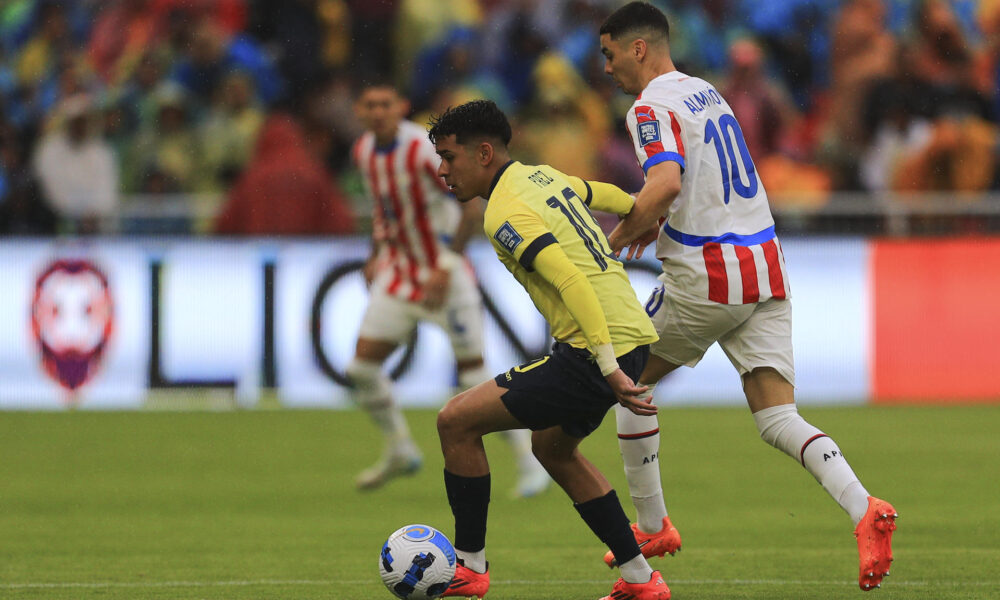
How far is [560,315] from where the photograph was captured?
5695mm

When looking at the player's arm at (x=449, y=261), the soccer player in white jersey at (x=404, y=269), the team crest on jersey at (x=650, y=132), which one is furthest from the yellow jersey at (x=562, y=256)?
the soccer player in white jersey at (x=404, y=269)

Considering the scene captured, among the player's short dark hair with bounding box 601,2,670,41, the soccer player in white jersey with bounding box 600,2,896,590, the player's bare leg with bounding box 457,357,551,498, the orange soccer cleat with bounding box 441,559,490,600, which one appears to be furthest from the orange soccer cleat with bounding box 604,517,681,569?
the player's bare leg with bounding box 457,357,551,498

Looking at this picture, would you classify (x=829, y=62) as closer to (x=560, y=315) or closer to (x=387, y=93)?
(x=387, y=93)

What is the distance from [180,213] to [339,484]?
16.6 feet

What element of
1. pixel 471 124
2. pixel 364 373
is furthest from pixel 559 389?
pixel 364 373

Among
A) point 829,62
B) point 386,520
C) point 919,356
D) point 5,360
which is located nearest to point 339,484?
point 386,520

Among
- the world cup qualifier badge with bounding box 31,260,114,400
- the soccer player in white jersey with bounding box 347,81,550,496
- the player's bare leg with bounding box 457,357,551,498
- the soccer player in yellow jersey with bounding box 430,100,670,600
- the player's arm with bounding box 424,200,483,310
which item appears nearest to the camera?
the soccer player in yellow jersey with bounding box 430,100,670,600

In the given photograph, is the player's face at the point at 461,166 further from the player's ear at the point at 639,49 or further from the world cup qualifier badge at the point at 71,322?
the world cup qualifier badge at the point at 71,322

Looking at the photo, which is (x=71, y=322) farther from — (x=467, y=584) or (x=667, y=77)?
(x=467, y=584)

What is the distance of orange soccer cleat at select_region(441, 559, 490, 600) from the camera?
18.7 feet

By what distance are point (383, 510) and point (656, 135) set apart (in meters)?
3.24

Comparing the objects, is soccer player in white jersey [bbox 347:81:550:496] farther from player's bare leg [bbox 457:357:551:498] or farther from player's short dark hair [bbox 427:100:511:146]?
player's short dark hair [bbox 427:100:511:146]

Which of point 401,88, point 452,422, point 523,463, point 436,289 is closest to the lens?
point 452,422

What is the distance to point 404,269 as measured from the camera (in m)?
9.85
